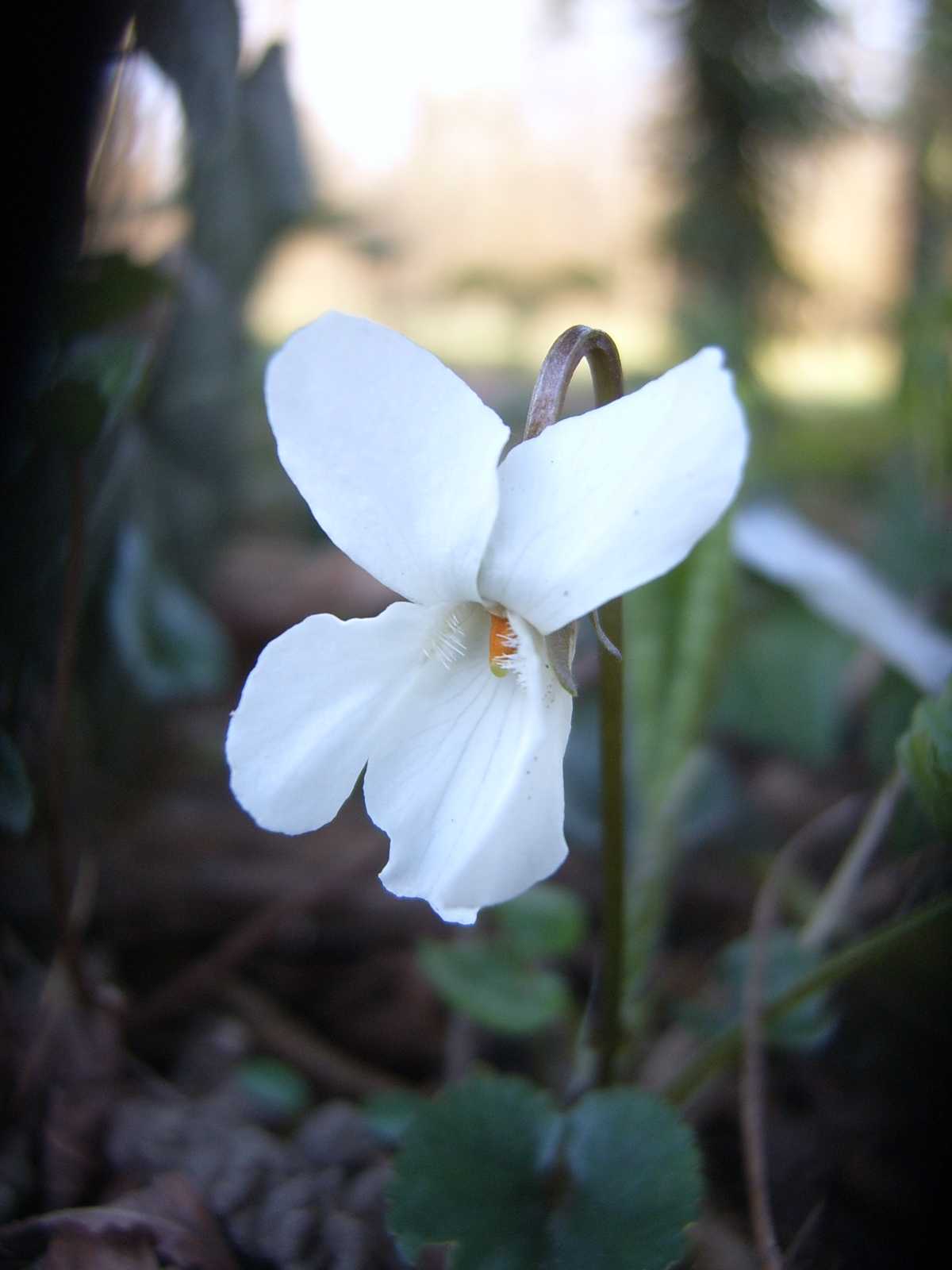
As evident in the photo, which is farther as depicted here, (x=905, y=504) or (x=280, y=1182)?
(x=905, y=504)

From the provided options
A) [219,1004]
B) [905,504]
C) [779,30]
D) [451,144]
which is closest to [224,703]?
[219,1004]

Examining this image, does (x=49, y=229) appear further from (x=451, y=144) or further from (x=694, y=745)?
(x=451, y=144)

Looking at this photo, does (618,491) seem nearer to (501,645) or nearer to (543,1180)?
(501,645)

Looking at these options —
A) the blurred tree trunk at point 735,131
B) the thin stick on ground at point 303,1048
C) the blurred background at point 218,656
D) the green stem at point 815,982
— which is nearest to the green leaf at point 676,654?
the blurred background at point 218,656

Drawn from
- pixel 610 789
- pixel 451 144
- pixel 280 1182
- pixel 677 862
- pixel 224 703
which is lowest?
pixel 677 862

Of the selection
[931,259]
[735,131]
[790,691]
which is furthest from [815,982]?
[931,259]

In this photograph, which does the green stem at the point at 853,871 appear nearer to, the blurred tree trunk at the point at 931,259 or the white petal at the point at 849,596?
the white petal at the point at 849,596
